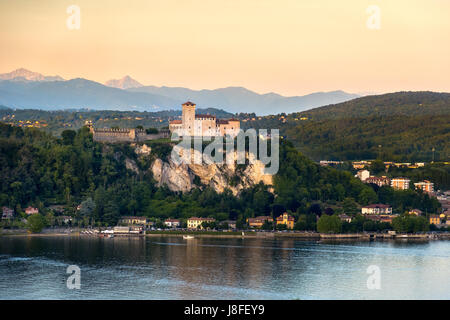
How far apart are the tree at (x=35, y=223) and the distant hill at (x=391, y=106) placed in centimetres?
6346

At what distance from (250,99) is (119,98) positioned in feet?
100

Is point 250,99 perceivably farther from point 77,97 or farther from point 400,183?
point 400,183

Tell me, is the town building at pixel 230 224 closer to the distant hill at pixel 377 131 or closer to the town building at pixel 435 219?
the town building at pixel 435 219

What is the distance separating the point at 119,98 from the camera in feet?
568

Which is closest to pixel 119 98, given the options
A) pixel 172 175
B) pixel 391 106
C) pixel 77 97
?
pixel 77 97

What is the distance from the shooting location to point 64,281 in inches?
1142

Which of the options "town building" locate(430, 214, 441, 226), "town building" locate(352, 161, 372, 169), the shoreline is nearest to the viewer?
the shoreline

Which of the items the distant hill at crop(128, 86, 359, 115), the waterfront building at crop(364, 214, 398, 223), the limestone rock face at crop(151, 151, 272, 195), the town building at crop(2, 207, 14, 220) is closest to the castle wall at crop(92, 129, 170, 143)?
the limestone rock face at crop(151, 151, 272, 195)

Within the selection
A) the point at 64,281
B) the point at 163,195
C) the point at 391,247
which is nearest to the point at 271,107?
the point at 163,195

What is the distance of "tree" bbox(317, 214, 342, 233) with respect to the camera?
49250 millimetres

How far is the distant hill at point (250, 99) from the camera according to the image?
157 metres

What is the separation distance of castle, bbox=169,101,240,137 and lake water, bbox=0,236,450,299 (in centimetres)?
1677

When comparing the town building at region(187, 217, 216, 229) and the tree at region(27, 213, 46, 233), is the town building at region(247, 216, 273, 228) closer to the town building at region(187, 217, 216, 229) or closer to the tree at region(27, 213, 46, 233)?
the town building at region(187, 217, 216, 229)

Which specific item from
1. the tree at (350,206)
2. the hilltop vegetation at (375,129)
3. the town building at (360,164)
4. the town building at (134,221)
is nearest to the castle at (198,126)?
the tree at (350,206)
